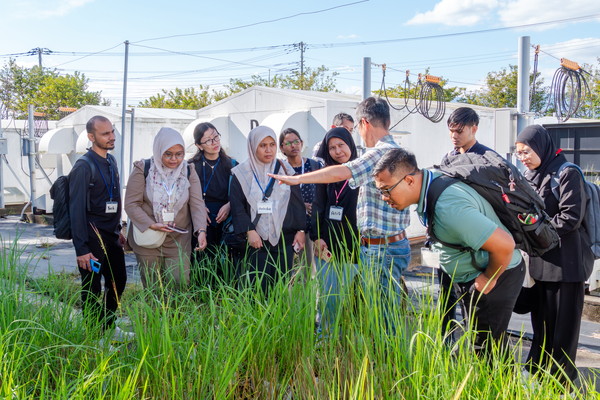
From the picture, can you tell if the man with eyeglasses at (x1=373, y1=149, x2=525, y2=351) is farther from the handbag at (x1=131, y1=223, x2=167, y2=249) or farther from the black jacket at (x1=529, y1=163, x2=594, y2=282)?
the handbag at (x1=131, y1=223, x2=167, y2=249)

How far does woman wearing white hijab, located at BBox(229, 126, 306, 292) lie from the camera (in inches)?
150

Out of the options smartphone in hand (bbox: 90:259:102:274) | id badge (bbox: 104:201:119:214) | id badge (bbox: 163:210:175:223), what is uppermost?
id badge (bbox: 104:201:119:214)

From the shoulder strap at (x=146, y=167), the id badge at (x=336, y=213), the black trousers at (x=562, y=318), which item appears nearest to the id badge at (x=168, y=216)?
the shoulder strap at (x=146, y=167)

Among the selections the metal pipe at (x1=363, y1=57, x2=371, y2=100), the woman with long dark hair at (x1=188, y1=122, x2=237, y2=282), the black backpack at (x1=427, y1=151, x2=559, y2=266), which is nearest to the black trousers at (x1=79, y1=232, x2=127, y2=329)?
the woman with long dark hair at (x1=188, y1=122, x2=237, y2=282)

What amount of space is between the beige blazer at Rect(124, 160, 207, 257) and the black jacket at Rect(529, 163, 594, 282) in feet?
7.00

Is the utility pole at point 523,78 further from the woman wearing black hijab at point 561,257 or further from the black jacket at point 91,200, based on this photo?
the black jacket at point 91,200

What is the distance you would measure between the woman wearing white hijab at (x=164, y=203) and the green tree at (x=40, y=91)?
2732 centimetres

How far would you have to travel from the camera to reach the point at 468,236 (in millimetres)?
2375

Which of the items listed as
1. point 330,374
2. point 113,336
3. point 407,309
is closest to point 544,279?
point 407,309

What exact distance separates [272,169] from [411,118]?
509cm

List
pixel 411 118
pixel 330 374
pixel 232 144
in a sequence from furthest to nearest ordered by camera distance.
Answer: pixel 232 144, pixel 411 118, pixel 330 374

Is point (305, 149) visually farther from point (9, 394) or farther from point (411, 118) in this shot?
point (9, 394)

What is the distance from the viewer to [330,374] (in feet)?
7.13

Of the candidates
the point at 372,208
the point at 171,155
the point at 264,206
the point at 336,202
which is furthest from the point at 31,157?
the point at 372,208
